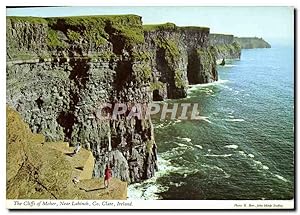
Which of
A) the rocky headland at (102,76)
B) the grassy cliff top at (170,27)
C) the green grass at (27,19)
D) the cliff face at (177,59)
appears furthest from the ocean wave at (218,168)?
the green grass at (27,19)

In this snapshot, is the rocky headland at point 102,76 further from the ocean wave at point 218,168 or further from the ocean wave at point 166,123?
the ocean wave at point 218,168

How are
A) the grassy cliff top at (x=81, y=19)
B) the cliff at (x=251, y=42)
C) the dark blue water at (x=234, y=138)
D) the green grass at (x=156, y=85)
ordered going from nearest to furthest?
1. the dark blue water at (x=234, y=138)
2. the grassy cliff top at (x=81, y=19)
3. the cliff at (x=251, y=42)
4. the green grass at (x=156, y=85)

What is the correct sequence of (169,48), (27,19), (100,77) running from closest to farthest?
(27,19), (100,77), (169,48)

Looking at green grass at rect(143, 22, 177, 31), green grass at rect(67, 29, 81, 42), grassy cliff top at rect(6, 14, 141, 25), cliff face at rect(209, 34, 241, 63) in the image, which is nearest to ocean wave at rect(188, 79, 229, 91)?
cliff face at rect(209, 34, 241, 63)

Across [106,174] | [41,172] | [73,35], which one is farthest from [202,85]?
[41,172]

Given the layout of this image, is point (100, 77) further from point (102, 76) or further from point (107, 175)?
point (107, 175)
